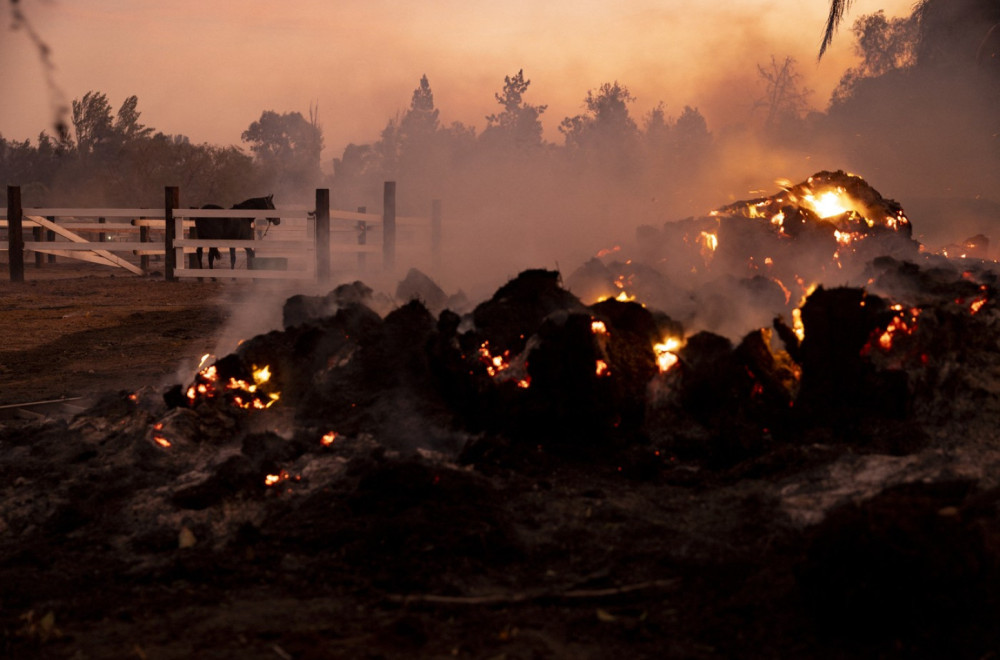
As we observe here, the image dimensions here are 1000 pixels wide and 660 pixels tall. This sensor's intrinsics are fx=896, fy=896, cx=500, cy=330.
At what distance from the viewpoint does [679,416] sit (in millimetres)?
5766

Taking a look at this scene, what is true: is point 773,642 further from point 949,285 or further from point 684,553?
point 949,285

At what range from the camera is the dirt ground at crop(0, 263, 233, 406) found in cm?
900

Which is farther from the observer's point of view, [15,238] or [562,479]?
[15,238]

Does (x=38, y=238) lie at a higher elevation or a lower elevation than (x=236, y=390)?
higher

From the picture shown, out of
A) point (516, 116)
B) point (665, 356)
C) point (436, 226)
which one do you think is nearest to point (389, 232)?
point (436, 226)

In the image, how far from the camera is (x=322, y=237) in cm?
1686

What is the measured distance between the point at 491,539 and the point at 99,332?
948 centimetres

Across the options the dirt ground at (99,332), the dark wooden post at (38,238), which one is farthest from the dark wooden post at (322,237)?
the dark wooden post at (38,238)

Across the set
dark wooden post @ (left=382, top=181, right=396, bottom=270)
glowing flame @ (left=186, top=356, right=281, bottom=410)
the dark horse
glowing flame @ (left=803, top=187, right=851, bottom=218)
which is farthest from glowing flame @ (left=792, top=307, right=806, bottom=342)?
the dark horse

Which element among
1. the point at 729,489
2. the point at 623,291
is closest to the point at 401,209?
the point at 623,291

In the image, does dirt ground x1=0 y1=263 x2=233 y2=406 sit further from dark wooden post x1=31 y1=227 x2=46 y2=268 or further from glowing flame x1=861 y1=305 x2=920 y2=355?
glowing flame x1=861 y1=305 x2=920 y2=355

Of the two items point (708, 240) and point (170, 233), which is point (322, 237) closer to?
point (170, 233)

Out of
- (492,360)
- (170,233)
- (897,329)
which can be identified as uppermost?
(170,233)

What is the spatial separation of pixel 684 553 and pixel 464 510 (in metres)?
1.12
